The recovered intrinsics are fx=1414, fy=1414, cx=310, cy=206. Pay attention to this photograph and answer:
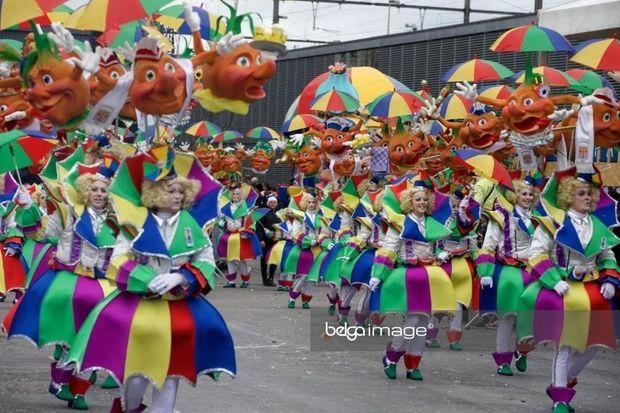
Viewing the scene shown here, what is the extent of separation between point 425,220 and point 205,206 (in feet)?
14.9

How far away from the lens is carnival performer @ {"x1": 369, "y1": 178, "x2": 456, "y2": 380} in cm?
1285

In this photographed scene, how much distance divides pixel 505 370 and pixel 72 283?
478 centimetres

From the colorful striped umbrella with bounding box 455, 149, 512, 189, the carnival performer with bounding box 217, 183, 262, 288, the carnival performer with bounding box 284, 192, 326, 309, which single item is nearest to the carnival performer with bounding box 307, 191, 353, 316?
the carnival performer with bounding box 284, 192, 326, 309

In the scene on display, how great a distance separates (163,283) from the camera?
826 cm

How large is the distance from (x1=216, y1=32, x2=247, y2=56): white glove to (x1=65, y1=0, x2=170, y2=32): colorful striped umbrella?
1.53 meters

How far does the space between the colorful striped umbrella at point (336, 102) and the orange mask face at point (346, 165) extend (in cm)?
82

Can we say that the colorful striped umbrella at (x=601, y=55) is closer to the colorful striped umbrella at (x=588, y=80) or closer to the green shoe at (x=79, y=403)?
the colorful striped umbrella at (x=588, y=80)

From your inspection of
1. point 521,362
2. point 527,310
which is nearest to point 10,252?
point 521,362

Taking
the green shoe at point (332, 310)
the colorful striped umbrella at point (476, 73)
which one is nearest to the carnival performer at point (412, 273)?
the colorful striped umbrella at point (476, 73)

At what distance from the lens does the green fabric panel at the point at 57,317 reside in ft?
33.5

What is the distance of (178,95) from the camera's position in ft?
27.6

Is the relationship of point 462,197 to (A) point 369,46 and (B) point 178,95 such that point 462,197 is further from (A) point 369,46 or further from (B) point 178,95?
(A) point 369,46

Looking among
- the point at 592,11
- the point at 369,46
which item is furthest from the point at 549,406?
the point at 369,46

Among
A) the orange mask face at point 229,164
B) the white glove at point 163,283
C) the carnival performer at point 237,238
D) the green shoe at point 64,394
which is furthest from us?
the orange mask face at point 229,164
